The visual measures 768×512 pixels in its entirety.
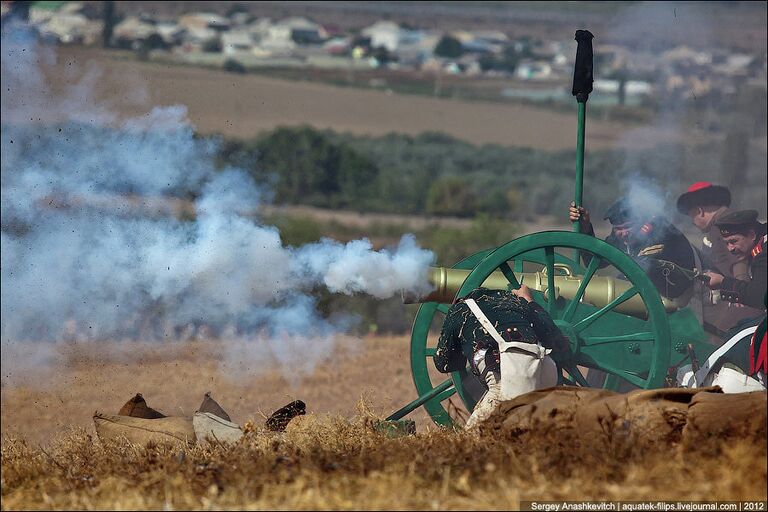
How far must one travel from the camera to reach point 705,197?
9328mm

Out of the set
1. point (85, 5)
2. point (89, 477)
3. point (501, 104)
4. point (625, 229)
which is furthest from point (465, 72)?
point (89, 477)

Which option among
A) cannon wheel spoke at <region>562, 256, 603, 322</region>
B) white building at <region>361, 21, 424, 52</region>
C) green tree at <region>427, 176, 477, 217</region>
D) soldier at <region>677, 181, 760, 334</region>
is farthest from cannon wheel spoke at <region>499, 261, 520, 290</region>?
white building at <region>361, 21, 424, 52</region>

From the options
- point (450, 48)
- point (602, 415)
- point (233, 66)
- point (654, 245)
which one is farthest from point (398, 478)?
point (450, 48)

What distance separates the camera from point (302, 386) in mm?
12727

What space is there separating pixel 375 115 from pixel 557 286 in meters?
37.4

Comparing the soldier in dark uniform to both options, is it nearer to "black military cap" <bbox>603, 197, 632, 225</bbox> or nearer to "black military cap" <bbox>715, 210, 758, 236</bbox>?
"black military cap" <bbox>603, 197, 632, 225</bbox>

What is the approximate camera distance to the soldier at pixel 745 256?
8.39 m

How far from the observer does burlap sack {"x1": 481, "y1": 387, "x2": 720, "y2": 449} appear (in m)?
5.69

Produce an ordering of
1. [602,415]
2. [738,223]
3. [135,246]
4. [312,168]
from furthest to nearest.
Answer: [312,168] → [135,246] → [738,223] → [602,415]

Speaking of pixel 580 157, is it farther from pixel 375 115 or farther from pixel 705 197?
pixel 375 115

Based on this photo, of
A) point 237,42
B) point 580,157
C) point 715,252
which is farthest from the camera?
point 237,42

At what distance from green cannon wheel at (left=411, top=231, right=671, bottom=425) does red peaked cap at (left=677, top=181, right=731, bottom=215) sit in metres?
1.96

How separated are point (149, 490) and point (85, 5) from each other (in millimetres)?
25383

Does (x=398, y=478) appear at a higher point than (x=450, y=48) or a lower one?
lower
